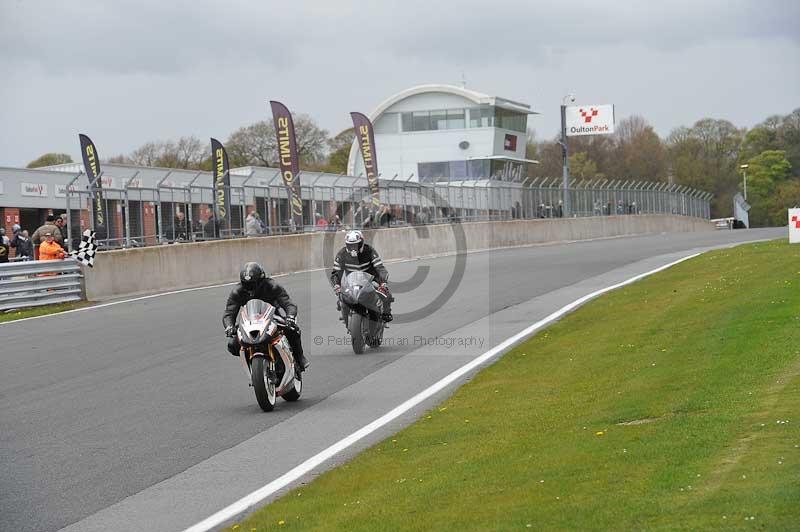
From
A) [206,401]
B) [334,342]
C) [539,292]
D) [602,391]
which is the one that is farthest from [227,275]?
[602,391]

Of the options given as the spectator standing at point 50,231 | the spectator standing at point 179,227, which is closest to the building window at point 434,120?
the spectator standing at point 179,227

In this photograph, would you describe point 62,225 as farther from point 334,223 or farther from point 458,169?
point 458,169

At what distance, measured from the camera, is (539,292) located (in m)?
22.9

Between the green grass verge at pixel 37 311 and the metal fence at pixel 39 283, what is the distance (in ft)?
0.38

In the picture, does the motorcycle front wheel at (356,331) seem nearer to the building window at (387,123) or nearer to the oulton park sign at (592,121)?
the oulton park sign at (592,121)

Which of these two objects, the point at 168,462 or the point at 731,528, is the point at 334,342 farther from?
the point at 731,528

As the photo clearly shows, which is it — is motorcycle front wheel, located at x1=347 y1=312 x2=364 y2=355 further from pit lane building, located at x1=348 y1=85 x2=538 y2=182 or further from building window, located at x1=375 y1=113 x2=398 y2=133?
building window, located at x1=375 y1=113 x2=398 y2=133

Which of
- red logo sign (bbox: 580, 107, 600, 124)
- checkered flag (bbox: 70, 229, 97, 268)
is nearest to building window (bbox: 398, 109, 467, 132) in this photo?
red logo sign (bbox: 580, 107, 600, 124)

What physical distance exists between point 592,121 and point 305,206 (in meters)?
58.5

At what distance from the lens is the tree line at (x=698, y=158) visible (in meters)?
115

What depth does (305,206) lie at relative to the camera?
36.1 metres

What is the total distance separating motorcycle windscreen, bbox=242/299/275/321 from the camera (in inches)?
438

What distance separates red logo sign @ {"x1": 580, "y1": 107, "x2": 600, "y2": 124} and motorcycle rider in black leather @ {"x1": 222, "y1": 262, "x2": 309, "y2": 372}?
81835mm

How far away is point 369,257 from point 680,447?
848 cm
